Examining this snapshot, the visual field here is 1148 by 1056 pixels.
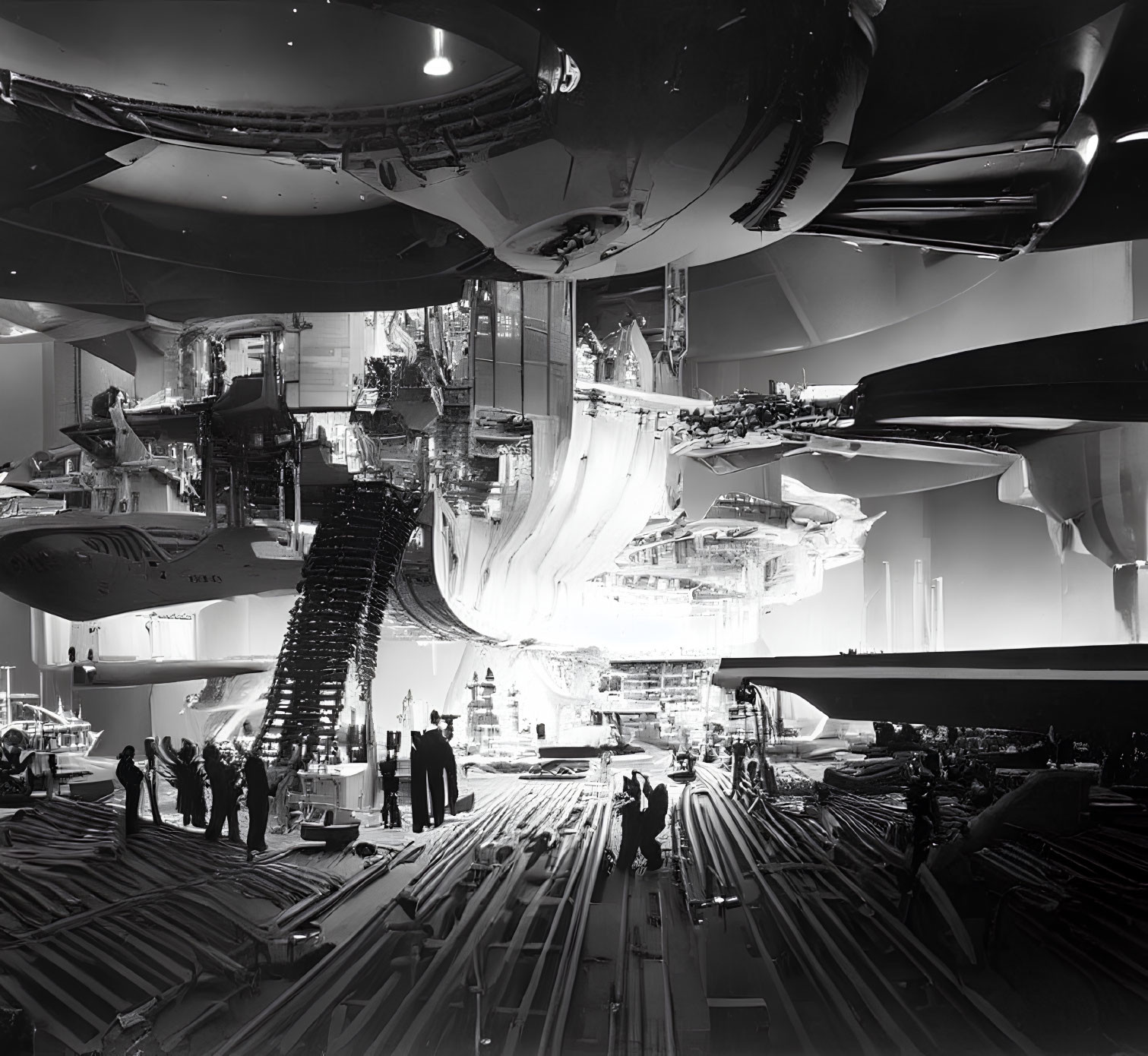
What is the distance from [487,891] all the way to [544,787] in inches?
11.0

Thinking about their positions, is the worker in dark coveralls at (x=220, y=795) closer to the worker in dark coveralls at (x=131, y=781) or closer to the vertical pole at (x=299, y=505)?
the worker in dark coveralls at (x=131, y=781)

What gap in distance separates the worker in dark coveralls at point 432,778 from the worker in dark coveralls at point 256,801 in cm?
29

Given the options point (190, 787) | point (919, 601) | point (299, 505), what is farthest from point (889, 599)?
point (190, 787)

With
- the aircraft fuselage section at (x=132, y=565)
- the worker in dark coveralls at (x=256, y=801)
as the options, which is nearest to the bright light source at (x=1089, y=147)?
the aircraft fuselage section at (x=132, y=565)

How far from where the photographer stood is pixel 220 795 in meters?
2.09

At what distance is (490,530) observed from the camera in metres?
2.36

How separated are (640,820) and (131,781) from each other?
1.09 meters

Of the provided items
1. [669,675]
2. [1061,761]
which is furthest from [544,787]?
[1061,761]

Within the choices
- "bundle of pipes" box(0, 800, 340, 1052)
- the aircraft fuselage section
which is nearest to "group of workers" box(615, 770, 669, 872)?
"bundle of pipes" box(0, 800, 340, 1052)

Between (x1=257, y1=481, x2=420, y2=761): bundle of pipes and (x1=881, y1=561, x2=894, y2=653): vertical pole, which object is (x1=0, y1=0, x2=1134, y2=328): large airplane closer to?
(x1=257, y1=481, x2=420, y2=761): bundle of pipes

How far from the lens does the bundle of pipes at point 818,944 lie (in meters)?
1.79

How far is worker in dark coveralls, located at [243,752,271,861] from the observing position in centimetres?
204

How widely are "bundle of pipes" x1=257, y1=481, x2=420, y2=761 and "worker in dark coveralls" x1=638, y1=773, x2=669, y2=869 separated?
0.65m

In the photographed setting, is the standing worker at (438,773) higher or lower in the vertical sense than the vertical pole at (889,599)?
lower
